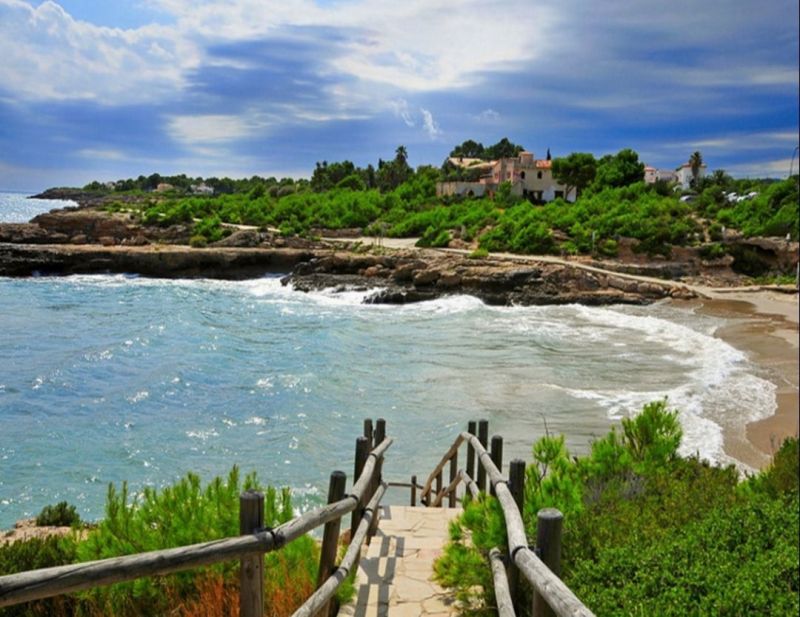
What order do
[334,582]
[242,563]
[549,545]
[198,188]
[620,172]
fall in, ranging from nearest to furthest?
[549,545]
[242,563]
[334,582]
[198,188]
[620,172]

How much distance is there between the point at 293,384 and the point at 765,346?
10879 mm

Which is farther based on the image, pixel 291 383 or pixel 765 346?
pixel 765 346

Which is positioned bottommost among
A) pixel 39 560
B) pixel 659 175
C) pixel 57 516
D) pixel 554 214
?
pixel 57 516

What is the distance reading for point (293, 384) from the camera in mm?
11586

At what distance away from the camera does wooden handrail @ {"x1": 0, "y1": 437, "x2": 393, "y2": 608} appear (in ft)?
5.84

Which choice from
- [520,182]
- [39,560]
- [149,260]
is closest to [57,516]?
[39,560]

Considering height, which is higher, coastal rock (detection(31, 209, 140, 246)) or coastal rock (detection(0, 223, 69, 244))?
coastal rock (detection(31, 209, 140, 246))

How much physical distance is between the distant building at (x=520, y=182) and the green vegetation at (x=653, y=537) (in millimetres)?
33885

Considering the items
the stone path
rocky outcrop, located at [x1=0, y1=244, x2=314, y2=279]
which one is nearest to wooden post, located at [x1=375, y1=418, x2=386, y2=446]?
the stone path

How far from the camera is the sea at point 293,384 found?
15.1 feet

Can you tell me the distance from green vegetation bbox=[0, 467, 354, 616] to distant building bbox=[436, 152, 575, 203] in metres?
35.8

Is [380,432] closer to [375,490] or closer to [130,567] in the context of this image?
[375,490]

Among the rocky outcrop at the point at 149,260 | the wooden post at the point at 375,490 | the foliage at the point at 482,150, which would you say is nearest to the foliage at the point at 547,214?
the rocky outcrop at the point at 149,260

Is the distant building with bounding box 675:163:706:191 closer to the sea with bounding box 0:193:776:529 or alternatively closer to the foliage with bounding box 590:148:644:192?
the foliage with bounding box 590:148:644:192
